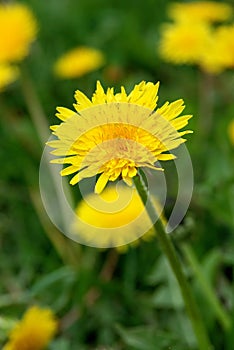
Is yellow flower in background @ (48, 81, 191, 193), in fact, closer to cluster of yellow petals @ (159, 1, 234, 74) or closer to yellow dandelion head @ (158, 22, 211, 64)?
cluster of yellow petals @ (159, 1, 234, 74)

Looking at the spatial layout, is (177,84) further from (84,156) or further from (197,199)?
(84,156)

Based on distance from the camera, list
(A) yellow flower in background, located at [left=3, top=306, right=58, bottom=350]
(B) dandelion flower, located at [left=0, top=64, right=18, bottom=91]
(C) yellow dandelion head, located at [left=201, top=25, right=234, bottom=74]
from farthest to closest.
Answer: (B) dandelion flower, located at [left=0, top=64, right=18, bottom=91] < (C) yellow dandelion head, located at [left=201, top=25, right=234, bottom=74] < (A) yellow flower in background, located at [left=3, top=306, right=58, bottom=350]

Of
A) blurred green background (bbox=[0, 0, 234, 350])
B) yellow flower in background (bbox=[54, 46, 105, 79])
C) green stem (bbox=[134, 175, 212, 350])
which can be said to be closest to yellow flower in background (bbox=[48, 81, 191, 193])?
green stem (bbox=[134, 175, 212, 350])

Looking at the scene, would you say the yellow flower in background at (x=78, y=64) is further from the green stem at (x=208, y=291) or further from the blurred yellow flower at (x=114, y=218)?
the green stem at (x=208, y=291)

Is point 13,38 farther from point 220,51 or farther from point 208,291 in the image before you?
point 208,291

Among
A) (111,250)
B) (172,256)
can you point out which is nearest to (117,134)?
(172,256)
